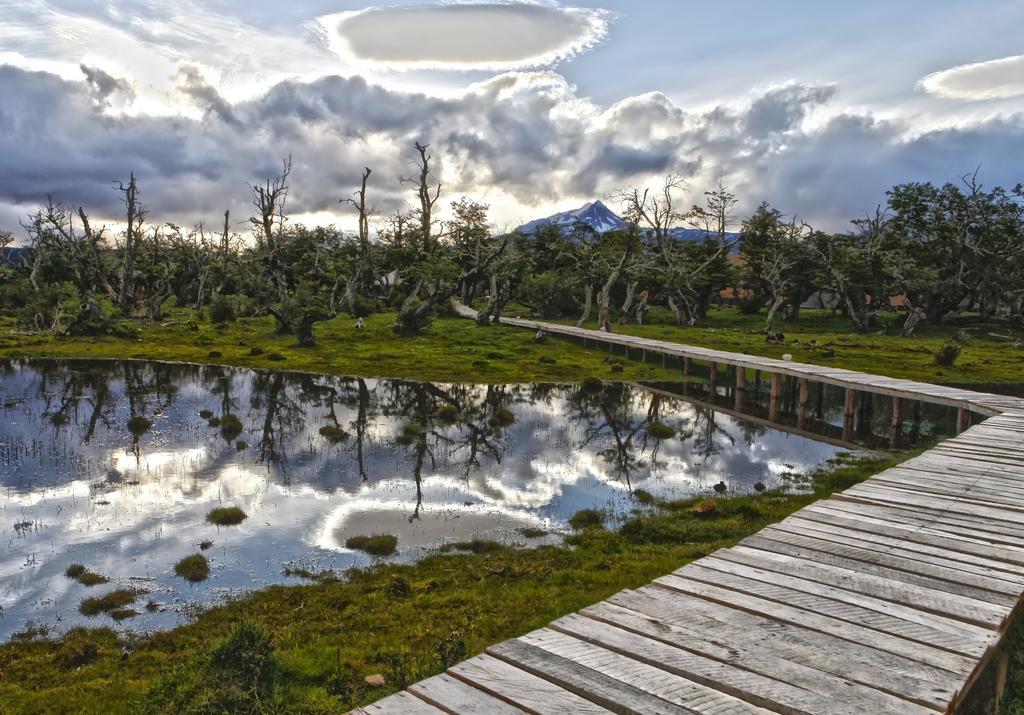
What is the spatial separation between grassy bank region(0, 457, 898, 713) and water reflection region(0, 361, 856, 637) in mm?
776

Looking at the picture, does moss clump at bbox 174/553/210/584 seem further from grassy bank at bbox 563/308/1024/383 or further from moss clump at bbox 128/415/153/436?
grassy bank at bbox 563/308/1024/383

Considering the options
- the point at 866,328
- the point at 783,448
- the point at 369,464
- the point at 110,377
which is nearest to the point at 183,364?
the point at 110,377

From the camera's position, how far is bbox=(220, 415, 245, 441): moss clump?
1930 cm

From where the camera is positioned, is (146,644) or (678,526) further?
(678,526)

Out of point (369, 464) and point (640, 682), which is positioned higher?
point (640, 682)

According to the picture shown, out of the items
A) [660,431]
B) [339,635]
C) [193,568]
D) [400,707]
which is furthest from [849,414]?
[400,707]

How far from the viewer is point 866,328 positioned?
55.2 m

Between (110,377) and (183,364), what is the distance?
14.9 ft

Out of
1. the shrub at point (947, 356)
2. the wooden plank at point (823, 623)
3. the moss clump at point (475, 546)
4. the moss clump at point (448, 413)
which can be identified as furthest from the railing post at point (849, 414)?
the wooden plank at point (823, 623)

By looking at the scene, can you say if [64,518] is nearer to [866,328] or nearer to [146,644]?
[146,644]

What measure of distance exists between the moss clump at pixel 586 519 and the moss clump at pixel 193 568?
6271 millimetres

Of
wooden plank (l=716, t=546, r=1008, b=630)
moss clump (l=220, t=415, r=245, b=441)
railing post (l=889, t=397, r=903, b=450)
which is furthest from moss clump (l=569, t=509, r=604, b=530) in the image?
railing post (l=889, t=397, r=903, b=450)

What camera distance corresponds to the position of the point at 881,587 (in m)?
5.87

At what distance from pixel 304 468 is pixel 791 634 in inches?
519
